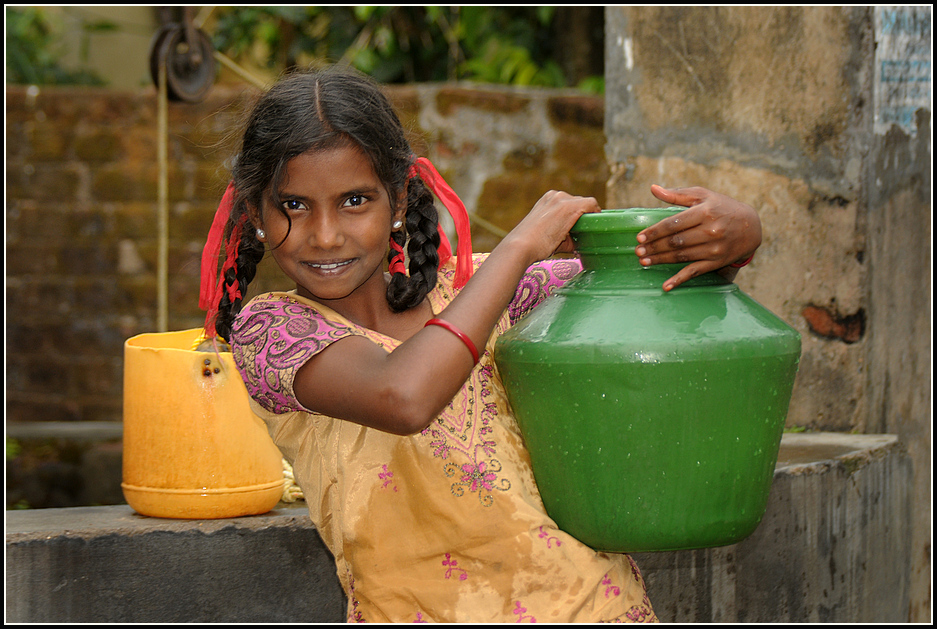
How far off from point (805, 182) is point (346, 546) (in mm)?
2134

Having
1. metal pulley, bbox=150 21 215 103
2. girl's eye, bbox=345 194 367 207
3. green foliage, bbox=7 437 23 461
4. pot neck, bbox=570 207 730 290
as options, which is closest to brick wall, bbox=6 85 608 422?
green foliage, bbox=7 437 23 461

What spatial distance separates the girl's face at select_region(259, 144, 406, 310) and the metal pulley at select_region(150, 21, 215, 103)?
2.30 m

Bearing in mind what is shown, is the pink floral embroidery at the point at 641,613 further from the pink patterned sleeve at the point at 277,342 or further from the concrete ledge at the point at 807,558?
the concrete ledge at the point at 807,558

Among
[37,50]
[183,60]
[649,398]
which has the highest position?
[37,50]

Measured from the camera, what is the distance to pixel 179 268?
5.25m

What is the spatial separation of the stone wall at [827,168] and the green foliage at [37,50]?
525 centimetres

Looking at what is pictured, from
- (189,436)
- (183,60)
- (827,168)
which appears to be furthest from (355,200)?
(183,60)

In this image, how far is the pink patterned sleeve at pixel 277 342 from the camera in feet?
4.83

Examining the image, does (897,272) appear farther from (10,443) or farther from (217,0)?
(217,0)

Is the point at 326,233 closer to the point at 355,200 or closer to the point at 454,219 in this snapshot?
the point at 355,200

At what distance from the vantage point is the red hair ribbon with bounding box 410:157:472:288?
1707mm

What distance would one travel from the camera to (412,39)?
6559 millimetres

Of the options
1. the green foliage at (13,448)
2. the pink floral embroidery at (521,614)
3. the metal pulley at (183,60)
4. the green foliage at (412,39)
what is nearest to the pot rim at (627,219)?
the pink floral embroidery at (521,614)

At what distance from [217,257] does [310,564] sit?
0.95m
